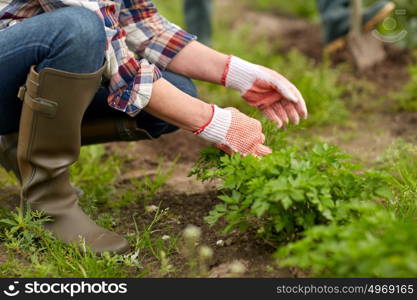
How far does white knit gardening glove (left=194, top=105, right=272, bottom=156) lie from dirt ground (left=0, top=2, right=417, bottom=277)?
0.28 metres

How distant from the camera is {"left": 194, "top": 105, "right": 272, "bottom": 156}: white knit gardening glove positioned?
2.00 meters

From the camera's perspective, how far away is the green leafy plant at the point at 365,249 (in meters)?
1.38

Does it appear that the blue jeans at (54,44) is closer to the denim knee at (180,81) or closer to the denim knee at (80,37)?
the denim knee at (80,37)

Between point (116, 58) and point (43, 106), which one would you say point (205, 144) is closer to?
point (116, 58)

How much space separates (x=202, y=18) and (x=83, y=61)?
234cm

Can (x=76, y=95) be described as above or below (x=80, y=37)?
below

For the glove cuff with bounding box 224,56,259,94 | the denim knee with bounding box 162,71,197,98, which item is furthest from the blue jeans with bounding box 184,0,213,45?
the glove cuff with bounding box 224,56,259,94

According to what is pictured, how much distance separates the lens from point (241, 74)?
224 cm

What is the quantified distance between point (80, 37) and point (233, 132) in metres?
0.56

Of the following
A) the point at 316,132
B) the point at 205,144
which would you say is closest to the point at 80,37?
the point at 205,144

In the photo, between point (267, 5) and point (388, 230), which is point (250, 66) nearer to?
point (388, 230)

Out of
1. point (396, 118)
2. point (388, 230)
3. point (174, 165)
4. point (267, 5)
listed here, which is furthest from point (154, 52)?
point (267, 5)

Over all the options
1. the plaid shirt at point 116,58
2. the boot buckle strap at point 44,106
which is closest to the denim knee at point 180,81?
the plaid shirt at point 116,58

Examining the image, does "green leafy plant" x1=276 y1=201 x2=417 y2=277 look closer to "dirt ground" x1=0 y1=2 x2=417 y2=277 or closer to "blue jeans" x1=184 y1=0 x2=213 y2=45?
"dirt ground" x1=0 y1=2 x2=417 y2=277
